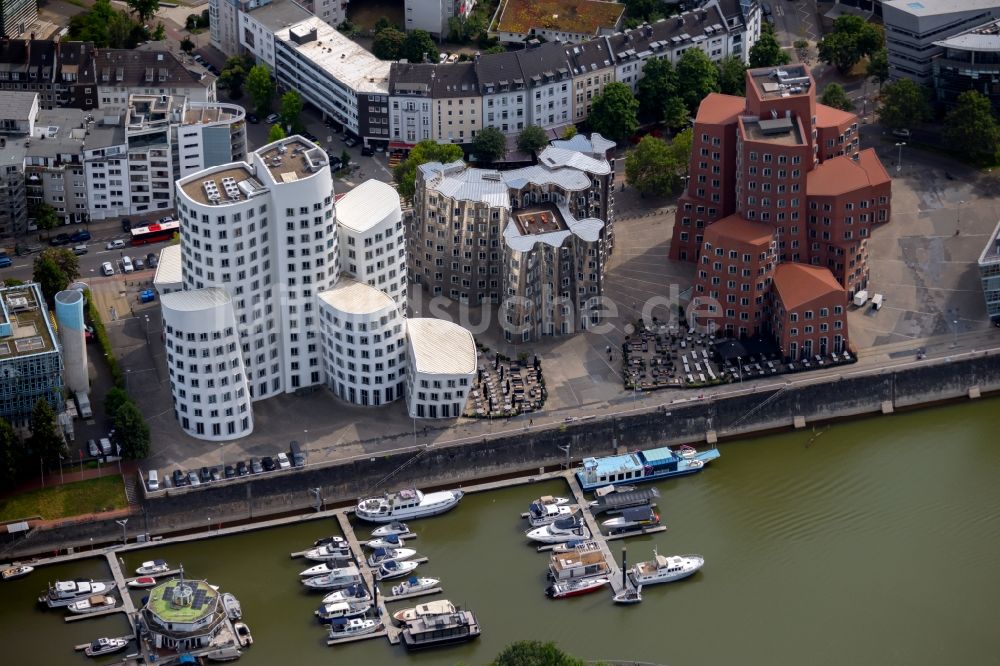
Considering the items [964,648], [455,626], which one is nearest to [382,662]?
[455,626]

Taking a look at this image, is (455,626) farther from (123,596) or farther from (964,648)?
(964,648)

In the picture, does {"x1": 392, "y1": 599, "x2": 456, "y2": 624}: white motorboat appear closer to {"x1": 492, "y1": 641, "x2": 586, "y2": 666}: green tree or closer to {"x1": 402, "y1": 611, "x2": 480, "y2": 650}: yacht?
{"x1": 402, "y1": 611, "x2": 480, "y2": 650}: yacht

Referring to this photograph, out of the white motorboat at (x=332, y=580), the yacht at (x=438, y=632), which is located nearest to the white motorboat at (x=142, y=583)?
the white motorboat at (x=332, y=580)

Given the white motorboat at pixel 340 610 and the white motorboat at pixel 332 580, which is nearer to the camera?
the white motorboat at pixel 340 610

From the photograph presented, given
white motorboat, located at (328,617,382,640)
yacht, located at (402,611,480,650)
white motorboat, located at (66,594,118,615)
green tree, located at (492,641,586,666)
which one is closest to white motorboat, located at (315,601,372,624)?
white motorboat, located at (328,617,382,640)

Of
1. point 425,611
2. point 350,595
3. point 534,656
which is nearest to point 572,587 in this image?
point 425,611

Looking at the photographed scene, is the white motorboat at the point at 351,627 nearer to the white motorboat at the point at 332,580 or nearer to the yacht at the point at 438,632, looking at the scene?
the yacht at the point at 438,632
